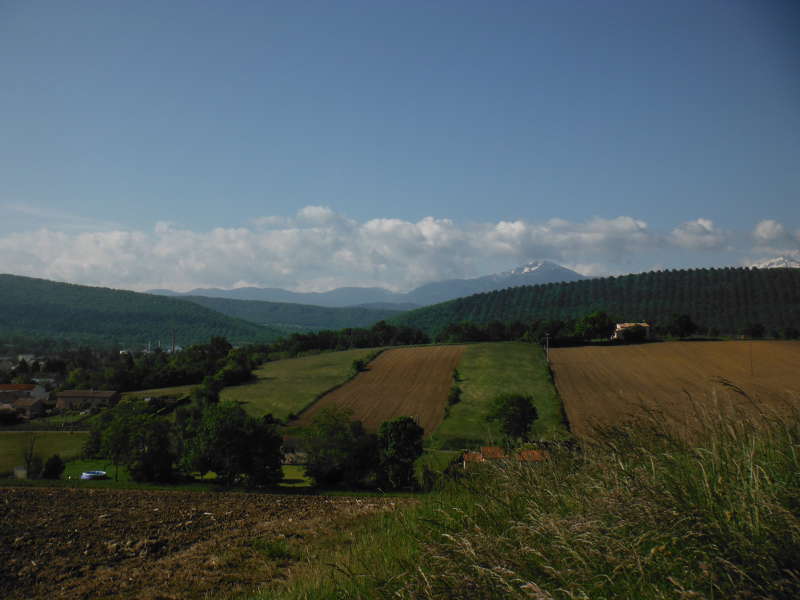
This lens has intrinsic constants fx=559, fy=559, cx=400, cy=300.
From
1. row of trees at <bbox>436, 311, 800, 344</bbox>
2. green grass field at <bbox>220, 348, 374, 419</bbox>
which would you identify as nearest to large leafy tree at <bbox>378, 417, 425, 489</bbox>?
green grass field at <bbox>220, 348, 374, 419</bbox>

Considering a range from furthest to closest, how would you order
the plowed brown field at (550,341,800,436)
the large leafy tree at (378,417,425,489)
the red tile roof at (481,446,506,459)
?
the plowed brown field at (550,341,800,436) → the large leafy tree at (378,417,425,489) → the red tile roof at (481,446,506,459)

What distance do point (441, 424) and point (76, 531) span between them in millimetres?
32909

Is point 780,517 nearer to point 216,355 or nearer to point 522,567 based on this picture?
point 522,567

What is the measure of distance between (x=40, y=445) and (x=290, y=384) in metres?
28.6

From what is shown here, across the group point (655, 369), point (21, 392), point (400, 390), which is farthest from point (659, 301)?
point (21, 392)

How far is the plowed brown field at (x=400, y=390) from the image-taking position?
2112 inches

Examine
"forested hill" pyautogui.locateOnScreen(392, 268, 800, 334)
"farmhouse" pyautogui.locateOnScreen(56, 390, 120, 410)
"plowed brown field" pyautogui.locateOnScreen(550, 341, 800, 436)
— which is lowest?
"farmhouse" pyautogui.locateOnScreen(56, 390, 120, 410)

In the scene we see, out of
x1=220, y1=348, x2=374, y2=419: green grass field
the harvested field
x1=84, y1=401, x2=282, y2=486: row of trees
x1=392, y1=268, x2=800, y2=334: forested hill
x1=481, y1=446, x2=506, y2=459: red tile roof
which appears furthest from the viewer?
x1=392, y1=268, x2=800, y2=334: forested hill

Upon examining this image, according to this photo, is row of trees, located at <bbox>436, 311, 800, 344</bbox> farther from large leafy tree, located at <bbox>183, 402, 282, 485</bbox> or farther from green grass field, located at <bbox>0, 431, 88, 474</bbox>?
green grass field, located at <bbox>0, 431, 88, 474</bbox>

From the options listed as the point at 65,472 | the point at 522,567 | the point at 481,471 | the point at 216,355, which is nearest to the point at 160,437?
the point at 65,472

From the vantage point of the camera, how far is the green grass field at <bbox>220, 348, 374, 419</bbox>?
60031 millimetres

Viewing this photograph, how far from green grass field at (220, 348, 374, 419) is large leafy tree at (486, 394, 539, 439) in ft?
74.4

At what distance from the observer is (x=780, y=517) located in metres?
3.82

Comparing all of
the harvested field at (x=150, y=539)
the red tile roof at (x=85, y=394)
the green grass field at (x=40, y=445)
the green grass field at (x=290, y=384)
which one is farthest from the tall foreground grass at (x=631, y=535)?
the red tile roof at (x=85, y=394)
